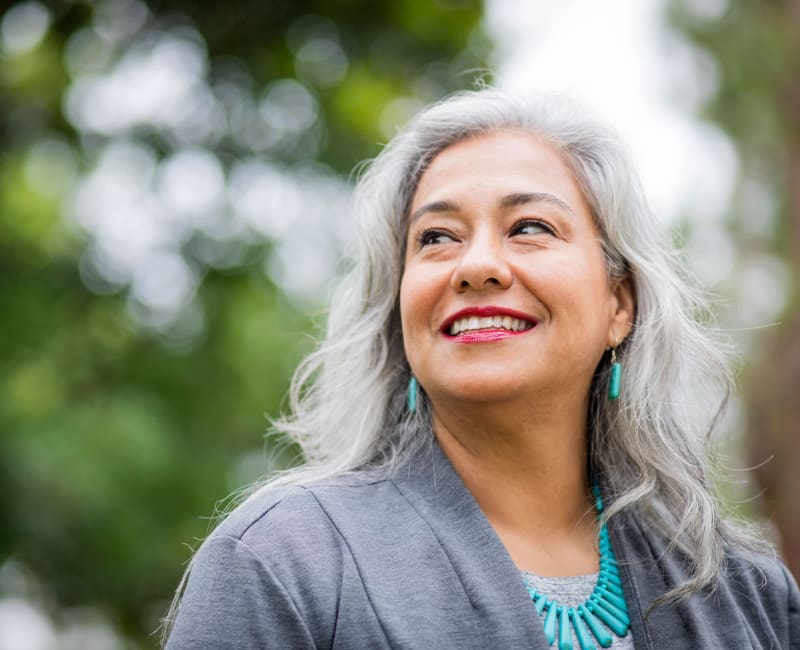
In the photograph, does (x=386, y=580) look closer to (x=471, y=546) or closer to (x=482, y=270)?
(x=471, y=546)

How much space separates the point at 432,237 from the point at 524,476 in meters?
0.59

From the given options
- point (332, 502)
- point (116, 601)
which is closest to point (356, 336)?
point (332, 502)

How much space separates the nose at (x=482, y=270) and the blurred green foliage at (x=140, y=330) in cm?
451

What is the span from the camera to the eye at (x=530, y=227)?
249 cm

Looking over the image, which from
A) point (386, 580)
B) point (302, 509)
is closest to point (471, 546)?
point (386, 580)

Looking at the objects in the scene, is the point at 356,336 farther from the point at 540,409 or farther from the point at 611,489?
the point at 611,489

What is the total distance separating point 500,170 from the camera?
101 inches

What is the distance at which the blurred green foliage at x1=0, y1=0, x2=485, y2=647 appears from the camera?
668 centimetres

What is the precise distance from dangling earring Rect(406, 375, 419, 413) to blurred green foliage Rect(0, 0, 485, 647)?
422cm

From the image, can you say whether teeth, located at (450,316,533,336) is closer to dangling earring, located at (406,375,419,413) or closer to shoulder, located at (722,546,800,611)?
dangling earring, located at (406,375,419,413)

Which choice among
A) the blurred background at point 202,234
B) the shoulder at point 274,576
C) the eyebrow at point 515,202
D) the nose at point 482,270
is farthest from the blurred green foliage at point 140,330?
the shoulder at point 274,576

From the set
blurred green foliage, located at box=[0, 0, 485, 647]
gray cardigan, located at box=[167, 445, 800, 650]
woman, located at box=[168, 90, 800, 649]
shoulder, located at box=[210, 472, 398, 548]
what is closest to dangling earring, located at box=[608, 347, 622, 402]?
woman, located at box=[168, 90, 800, 649]

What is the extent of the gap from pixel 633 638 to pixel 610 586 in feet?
0.46

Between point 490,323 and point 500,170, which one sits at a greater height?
point 500,170
